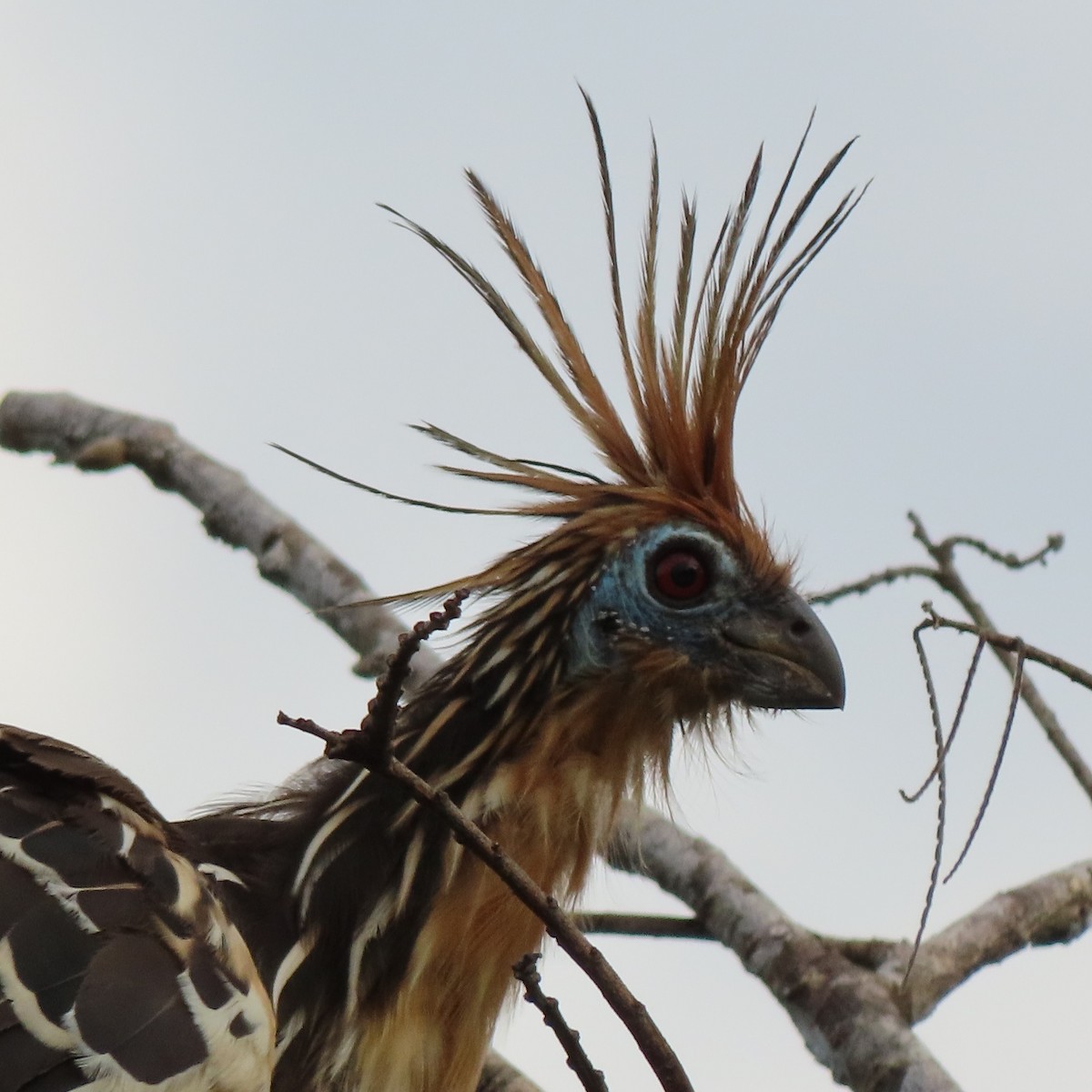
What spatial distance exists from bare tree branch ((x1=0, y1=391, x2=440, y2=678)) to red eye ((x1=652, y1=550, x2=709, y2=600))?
5.45ft

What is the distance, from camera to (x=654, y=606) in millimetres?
4184

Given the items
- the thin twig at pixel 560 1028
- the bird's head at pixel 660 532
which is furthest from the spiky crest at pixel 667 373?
the thin twig at pixel 560 1028

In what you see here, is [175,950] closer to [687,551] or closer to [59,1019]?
[59,1019]

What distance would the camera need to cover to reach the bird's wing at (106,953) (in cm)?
304

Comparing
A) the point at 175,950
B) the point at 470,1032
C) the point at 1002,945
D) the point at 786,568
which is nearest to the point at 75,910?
the point at 175,950

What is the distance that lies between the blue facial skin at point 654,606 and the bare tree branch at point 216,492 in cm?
164

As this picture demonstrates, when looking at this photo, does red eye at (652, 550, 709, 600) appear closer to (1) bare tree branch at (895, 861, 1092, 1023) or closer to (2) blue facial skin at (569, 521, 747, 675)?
(2) blue facial skin at (569, 521, 747, 675)

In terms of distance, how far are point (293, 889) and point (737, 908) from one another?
1.70 meters

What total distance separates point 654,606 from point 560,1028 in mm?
1973

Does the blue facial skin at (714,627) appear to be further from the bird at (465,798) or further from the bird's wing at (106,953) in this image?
the bird's wing at (106,953)

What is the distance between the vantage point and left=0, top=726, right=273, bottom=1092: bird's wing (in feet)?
9.97

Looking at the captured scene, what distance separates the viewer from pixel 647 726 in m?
4.25

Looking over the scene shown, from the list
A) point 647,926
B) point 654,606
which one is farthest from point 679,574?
point 647,926

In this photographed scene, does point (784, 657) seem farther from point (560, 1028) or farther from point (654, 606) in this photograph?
point (560, 1028)
